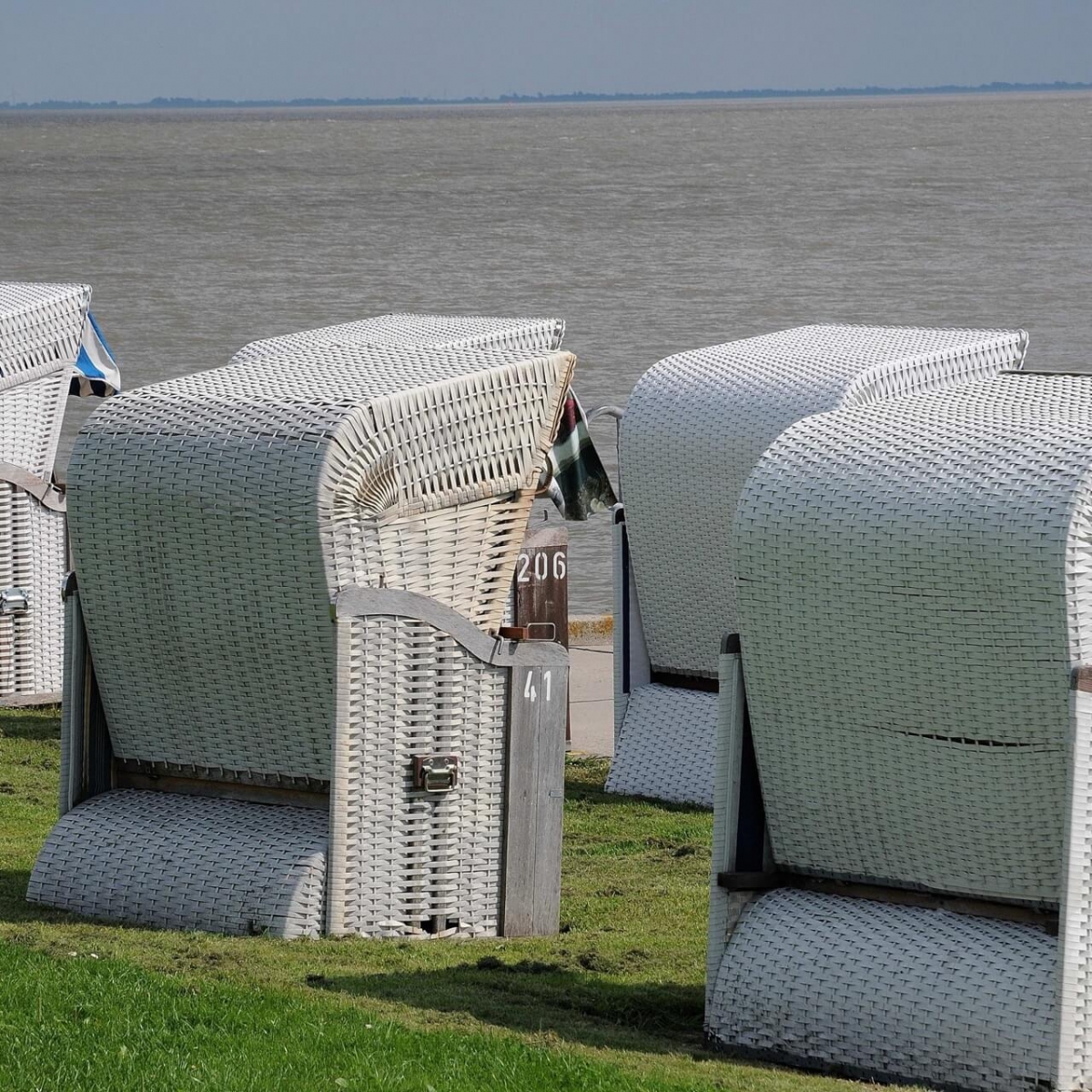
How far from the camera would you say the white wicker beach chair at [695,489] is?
326 inches

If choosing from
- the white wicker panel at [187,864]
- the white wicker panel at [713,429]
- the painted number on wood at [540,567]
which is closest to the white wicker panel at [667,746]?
the white wicker panel at [713,429]

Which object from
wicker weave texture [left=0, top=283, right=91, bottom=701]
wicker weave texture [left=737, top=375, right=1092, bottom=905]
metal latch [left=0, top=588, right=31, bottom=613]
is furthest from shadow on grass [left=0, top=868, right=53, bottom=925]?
wicker weave texture [left=0, top=283, right=91, bottom=701]

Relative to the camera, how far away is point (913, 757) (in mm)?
4793

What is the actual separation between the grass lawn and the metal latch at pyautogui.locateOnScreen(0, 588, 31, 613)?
10.5 ft

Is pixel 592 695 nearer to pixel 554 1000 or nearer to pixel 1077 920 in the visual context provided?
pixel 554 1000

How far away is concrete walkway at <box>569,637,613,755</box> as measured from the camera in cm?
992

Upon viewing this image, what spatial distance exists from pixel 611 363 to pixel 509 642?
22.6m

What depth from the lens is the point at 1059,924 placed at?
14.7ft

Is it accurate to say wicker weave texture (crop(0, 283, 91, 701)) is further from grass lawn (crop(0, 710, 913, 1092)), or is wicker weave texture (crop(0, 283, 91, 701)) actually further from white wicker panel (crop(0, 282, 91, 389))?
grass lawn (crop(0, 710, 913, 1092))

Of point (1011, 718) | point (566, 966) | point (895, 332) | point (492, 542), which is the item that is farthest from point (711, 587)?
point (1011, 718)

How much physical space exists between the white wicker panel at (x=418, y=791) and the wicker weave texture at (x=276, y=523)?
0.14m

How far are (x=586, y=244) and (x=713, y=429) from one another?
1797 inches

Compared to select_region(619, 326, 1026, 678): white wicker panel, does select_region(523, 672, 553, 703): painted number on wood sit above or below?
below

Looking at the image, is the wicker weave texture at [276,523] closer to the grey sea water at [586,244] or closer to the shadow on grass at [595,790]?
the shadow on grass at [595,790]
